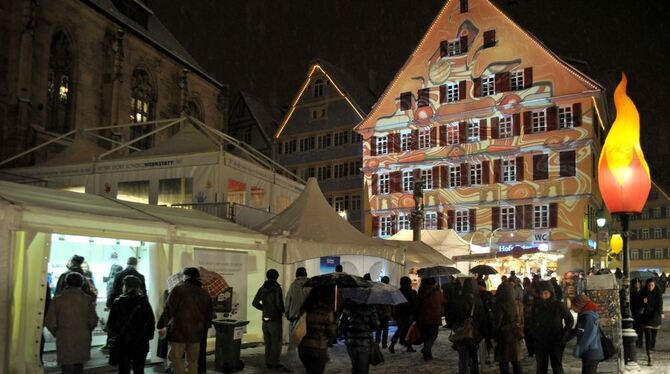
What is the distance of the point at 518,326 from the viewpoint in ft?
32.4

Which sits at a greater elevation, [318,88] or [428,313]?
[318,88]

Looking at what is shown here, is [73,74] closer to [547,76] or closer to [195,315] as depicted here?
[547,76]

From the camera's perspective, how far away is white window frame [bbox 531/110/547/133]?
3444 centimetres

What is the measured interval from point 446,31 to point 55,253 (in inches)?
1143

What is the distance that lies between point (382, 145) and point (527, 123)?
28.0 ft

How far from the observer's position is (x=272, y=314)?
1138cm

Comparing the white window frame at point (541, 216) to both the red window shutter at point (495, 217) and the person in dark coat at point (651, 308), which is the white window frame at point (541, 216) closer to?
the red window shutter at point (495, 217)

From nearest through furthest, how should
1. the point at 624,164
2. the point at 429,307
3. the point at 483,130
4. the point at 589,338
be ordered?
the point at 589,338 < the point at 624,164 < the point at 429,307 < the point at 483,130

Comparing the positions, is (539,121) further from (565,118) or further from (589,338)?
(589,338)

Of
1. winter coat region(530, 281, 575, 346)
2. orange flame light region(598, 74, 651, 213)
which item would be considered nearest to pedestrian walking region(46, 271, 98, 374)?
winter coat region(530, 281, 575, 346)

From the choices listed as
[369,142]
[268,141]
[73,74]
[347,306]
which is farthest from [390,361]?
[268,141]

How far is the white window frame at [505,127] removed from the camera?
35269 millimetres

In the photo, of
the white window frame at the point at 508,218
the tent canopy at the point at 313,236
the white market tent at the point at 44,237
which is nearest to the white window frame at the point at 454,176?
the white window frame at the point at 508,218

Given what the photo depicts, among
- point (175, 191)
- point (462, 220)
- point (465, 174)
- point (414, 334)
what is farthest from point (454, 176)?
point (414, 334)
